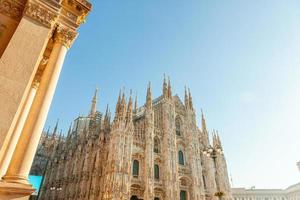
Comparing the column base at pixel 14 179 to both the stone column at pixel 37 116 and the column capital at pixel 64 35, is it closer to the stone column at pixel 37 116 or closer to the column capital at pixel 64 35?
the stone column at pixel 37 116

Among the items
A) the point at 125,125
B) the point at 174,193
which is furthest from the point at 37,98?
the point at 174,193

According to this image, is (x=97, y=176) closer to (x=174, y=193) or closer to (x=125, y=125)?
(x=125, y=125)

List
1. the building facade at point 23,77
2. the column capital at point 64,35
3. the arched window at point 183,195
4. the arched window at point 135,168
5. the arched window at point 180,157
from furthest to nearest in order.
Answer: the arched window at point 180,157 → the arched window at point 183,195 → the arched window at point 135,168 → the column capital at point 64,35 → the building facade at point 23,77

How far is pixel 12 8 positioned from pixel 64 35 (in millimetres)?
1544

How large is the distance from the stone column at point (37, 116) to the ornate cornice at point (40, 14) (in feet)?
2.09

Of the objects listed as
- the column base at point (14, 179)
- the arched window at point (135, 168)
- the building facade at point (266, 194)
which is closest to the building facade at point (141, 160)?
the arched window at point (135, 168)

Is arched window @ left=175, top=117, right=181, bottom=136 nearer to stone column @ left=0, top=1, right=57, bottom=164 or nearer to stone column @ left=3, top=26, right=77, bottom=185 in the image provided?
stone column @ left=3, top=26, right=77, bottom=185

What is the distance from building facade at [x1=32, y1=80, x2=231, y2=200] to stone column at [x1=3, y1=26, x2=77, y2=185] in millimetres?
16879

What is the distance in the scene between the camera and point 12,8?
5895 mm

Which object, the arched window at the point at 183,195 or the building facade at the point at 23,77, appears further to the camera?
the arched window at the point at 183,195

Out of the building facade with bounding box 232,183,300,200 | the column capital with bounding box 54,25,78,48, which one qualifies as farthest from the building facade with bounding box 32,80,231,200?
the building facade with bounding box 232,183,300,200

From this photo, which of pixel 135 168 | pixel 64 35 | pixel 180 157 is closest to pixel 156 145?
pixel 180 157

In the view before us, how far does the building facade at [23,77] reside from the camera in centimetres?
453

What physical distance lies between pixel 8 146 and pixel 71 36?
3.95m
